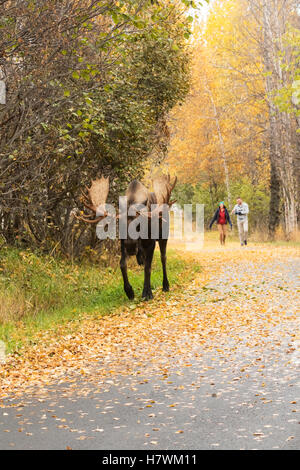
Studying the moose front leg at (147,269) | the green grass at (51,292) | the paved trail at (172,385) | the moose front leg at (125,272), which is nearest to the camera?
the paved trail at (172,385)

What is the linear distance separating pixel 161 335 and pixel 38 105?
498cm

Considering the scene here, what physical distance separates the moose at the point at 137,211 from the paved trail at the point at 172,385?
91 centimetres

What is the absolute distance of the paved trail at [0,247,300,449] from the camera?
5.29 m

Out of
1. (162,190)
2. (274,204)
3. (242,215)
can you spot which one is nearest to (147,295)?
(162,190)

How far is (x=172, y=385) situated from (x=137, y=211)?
20.4 feet

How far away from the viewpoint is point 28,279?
13.7m

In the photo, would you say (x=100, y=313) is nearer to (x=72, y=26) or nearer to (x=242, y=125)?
(x=72, y=26)

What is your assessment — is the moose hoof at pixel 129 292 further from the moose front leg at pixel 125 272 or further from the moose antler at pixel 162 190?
the moose antler at pixel 162 190

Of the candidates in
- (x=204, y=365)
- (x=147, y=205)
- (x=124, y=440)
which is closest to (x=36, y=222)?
(x=147, y=205)

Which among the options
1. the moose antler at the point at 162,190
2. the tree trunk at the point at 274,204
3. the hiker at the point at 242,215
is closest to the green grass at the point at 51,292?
the moose antler at the point at 162,190

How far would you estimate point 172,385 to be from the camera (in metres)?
6.96

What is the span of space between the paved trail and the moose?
914mm

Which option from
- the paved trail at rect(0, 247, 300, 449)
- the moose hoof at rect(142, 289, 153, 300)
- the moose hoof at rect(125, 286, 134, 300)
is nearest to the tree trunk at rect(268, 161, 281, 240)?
the moose hoof at rect(142, 289, 153, 300)

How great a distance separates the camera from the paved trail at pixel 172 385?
17.4 feet
